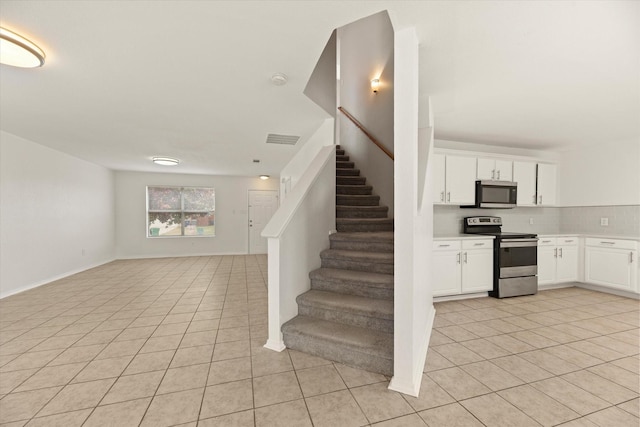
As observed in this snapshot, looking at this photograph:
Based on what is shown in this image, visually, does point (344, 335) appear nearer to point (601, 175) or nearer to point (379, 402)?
point (379, 402)

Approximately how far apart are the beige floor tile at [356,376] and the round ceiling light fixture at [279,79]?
2482mm

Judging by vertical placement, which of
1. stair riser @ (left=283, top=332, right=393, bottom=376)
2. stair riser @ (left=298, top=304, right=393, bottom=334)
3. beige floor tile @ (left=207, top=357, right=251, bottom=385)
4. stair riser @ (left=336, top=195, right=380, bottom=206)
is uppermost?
stair riser @ (left=336, top=195, right=380, bottom=206)

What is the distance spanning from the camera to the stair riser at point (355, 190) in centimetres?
437

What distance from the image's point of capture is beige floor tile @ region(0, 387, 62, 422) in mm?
1684

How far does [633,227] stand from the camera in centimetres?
436

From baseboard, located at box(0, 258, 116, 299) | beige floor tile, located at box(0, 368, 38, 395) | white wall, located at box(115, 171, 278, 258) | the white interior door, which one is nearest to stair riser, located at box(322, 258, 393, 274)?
beige floor tile, located at box(0, 368, 38, 395)

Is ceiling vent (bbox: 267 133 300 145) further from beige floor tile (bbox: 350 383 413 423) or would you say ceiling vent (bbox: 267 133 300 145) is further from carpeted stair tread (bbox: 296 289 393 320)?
beige floor tile (bbox: 350 383 413 423)

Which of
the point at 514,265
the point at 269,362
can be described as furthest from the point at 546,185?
the point at 269,362

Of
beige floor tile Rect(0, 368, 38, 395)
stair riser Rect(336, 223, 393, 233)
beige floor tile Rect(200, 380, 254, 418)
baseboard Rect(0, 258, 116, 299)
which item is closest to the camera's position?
beige floor tile Rect(200, 380, 254, 418)

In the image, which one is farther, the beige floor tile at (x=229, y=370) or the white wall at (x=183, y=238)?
the white wall at (x=183, y=238)

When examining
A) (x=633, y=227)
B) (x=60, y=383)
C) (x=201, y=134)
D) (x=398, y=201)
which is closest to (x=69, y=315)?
(x=60, y=383)

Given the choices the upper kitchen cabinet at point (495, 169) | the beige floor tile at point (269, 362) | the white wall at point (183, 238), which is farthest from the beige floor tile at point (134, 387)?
the white wall at point (183, 238)

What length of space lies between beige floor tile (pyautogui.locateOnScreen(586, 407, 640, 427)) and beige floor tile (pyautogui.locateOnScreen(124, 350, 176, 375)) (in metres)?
2.97

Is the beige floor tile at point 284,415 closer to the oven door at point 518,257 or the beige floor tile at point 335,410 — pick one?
the beige floor tile at point 335,410
